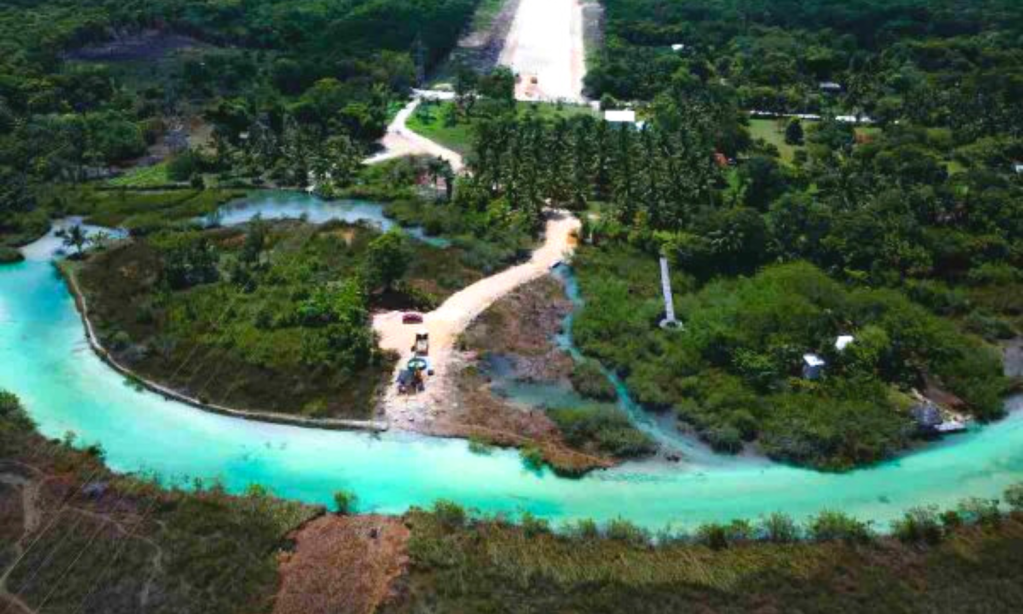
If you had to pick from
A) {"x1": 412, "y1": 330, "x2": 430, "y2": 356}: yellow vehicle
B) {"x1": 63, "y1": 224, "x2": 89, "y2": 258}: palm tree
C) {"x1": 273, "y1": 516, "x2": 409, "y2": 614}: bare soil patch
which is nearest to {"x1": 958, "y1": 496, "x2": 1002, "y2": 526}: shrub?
{"x1": 273, "y1": 516, "x2": 409, "y2": 614}: bare soil patch

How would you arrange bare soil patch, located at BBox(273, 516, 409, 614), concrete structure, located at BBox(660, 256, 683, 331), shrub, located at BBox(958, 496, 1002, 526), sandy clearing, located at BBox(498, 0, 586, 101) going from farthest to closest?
sandy clearing, located at BBox(498, 0, 586, 101)
concrete structure, located at BBox(660, 256, 683, 331)
shrub, located at BBox(958, 496, 1002, 526)
bare soil patch, located at BBox(273, 516, 409, 614)

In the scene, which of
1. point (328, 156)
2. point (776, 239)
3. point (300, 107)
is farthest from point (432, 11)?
point (776, 239)

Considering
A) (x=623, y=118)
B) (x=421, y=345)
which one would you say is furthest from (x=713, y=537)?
(x=623, y=118)

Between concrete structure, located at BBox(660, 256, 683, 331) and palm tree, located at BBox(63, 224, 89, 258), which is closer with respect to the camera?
concrete structure, located at BBox(660, 256, 683, 331)

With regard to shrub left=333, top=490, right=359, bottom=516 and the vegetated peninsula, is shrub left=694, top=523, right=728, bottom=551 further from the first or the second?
shrub left=333, top=490, right=359, bottom=516

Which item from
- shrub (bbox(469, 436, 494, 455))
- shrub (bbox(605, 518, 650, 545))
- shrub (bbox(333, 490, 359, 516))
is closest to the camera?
shrub (bbox(605, 518, 650, 545))

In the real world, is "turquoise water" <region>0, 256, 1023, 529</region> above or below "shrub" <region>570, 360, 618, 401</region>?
below

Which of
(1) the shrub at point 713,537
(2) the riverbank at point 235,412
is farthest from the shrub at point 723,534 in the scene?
(2) the riverbank at point 235,412
